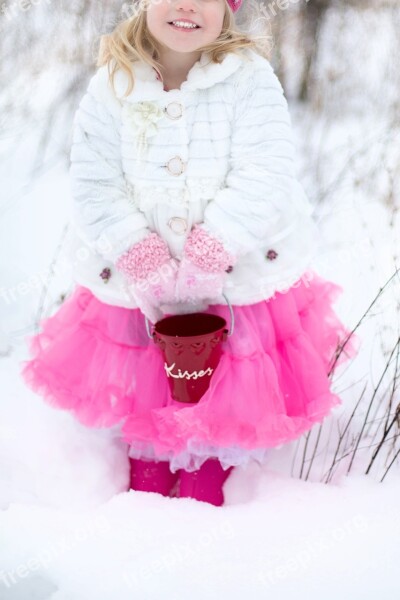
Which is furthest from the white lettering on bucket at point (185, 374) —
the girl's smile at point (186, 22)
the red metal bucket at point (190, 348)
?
the girl's smile at point (186, 22)

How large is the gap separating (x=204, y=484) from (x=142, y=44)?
112cm

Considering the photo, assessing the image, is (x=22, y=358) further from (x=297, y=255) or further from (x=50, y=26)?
(x=50, y=26)

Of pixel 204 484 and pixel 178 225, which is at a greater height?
pixel 178 225

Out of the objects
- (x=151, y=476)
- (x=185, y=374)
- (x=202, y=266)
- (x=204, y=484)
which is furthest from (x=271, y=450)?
(x=202, y=266)

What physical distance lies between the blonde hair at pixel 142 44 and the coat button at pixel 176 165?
0.19m

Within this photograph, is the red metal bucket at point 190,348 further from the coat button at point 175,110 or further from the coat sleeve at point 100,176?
the coat button at point 175,110

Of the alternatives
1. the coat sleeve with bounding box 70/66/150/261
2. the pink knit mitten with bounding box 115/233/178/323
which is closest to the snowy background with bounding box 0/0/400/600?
the pink knit mitten with bounding box 115/233/178/323

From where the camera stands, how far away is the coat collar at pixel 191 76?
4.54ft

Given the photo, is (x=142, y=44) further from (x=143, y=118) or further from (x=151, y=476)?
(x=151, y=476)

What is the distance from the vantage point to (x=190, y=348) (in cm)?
133

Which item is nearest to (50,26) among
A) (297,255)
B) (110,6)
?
(110,6)

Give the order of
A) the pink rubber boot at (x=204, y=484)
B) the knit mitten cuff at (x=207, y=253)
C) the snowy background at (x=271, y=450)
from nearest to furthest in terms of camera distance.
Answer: the snowy background at (x=271, y=450) < the knit mitten cuff at (x=207, y=253) < the pink rubber boot at (x=204, y=484)

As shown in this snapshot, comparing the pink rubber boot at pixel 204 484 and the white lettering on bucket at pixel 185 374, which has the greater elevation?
the white lettering on bucket at pixel 185 374

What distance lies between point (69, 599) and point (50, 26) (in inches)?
92.6
